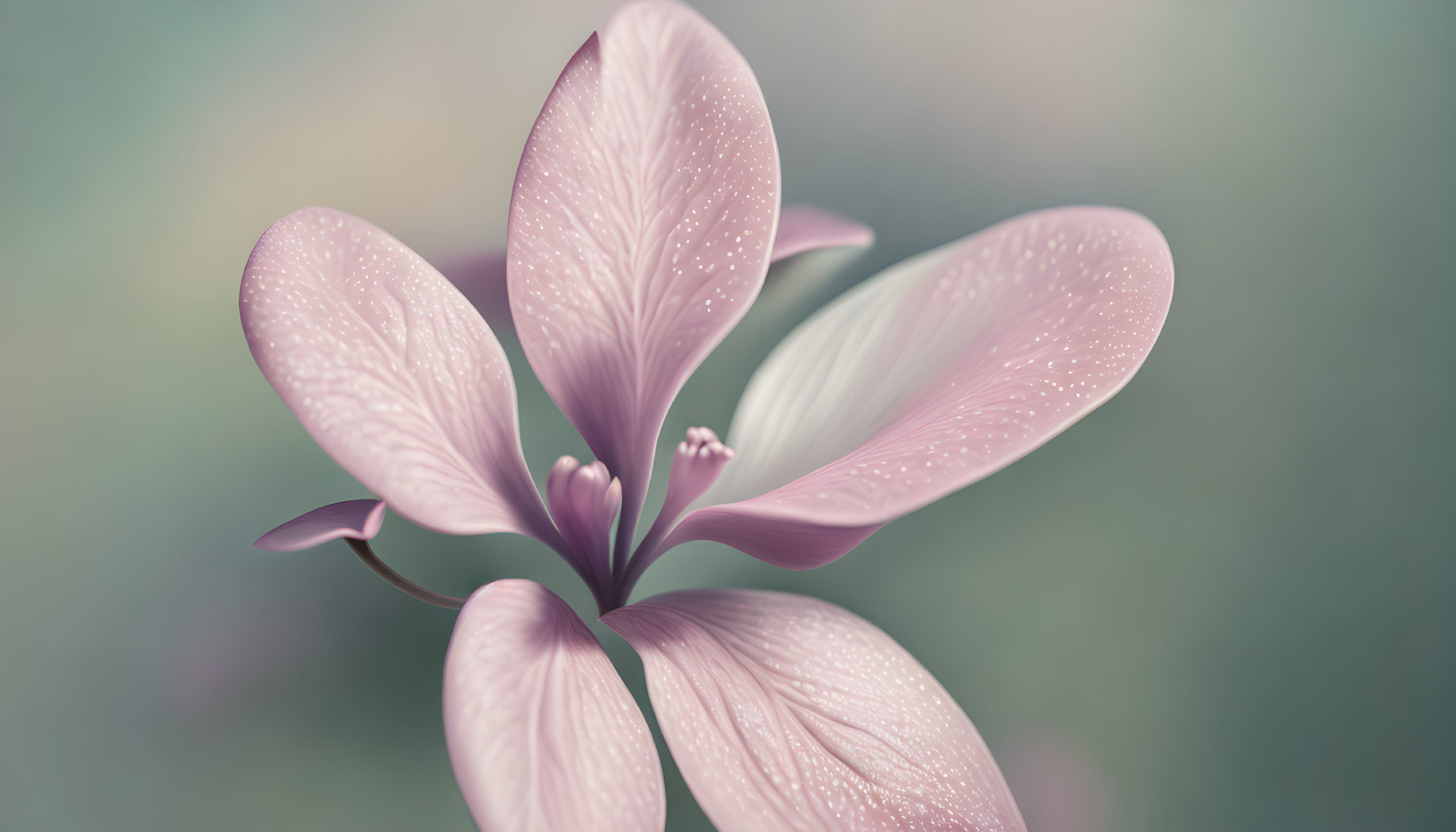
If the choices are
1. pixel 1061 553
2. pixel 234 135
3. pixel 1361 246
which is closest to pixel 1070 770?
pixel 1061 553

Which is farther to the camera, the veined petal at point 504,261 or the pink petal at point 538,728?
the veined petal at point 504,261

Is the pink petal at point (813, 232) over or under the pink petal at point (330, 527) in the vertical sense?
over

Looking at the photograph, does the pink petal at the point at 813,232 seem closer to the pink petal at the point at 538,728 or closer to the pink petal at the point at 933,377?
the pink petal at the point at 933,377

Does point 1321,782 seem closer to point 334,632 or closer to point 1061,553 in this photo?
point 1061,553

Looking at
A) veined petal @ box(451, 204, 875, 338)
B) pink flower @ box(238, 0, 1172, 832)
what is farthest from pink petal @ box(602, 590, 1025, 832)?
veined petal @ box(451, 204, 875, 338)

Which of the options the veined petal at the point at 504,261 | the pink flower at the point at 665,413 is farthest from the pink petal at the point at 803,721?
the veined petal at the point at 504,261

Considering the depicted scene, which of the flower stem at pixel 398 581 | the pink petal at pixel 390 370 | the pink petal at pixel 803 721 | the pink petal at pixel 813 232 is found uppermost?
the pink petal at pixel 813 232

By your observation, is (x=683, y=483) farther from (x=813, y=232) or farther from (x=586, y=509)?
(x=813, y=232)

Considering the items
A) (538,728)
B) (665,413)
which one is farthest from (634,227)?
(538,728)
